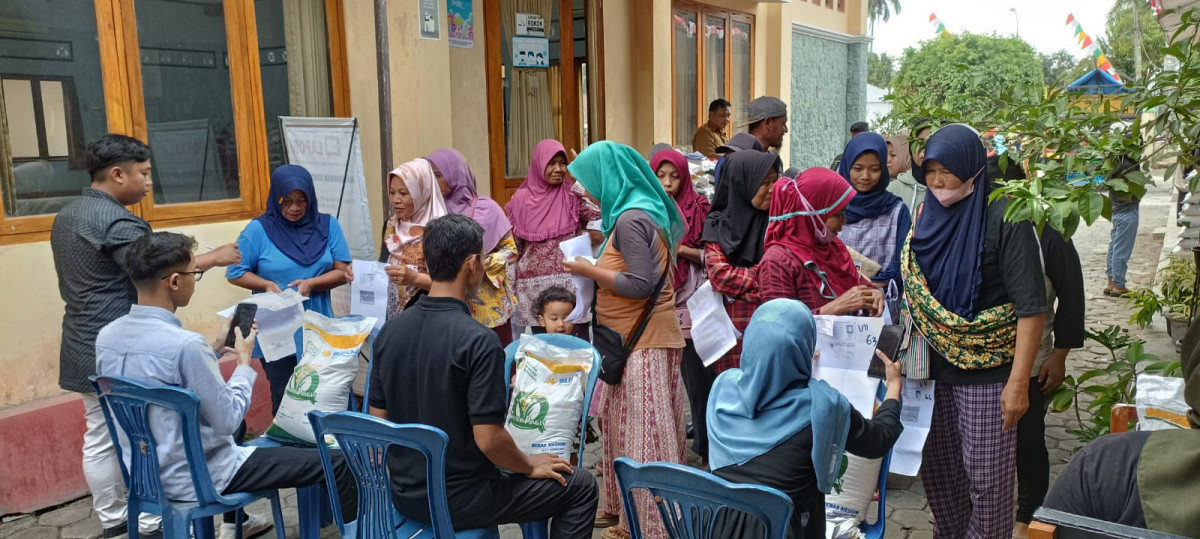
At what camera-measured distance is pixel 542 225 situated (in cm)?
494

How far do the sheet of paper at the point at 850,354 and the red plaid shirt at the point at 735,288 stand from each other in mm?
787

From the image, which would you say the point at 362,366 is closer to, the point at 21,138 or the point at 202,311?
the point at 202,311

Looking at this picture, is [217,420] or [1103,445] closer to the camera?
[1103,445]

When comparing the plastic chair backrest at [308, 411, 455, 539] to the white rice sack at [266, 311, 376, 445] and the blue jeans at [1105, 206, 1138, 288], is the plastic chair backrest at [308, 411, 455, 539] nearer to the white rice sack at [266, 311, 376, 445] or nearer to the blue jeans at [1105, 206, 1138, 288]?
the white rice sack at [266, 311, 376, 445]

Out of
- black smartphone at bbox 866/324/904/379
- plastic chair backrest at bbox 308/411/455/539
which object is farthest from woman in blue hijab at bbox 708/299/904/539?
plastic chair backrest at bbox 308/411/455/539

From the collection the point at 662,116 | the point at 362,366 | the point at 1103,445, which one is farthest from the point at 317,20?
the point at 1103,445

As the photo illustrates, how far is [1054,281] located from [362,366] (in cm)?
314

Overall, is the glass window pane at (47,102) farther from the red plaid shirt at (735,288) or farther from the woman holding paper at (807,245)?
the woman holding paper at (807,245)

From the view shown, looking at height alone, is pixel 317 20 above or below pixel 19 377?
above

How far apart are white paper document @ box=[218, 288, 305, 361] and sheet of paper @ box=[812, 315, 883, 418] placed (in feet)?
7.62

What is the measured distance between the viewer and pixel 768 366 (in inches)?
90.6

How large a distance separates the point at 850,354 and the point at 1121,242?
776 centimetres

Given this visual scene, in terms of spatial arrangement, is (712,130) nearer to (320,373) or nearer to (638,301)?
(638,301)

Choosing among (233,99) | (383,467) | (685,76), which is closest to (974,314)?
(383,467)
